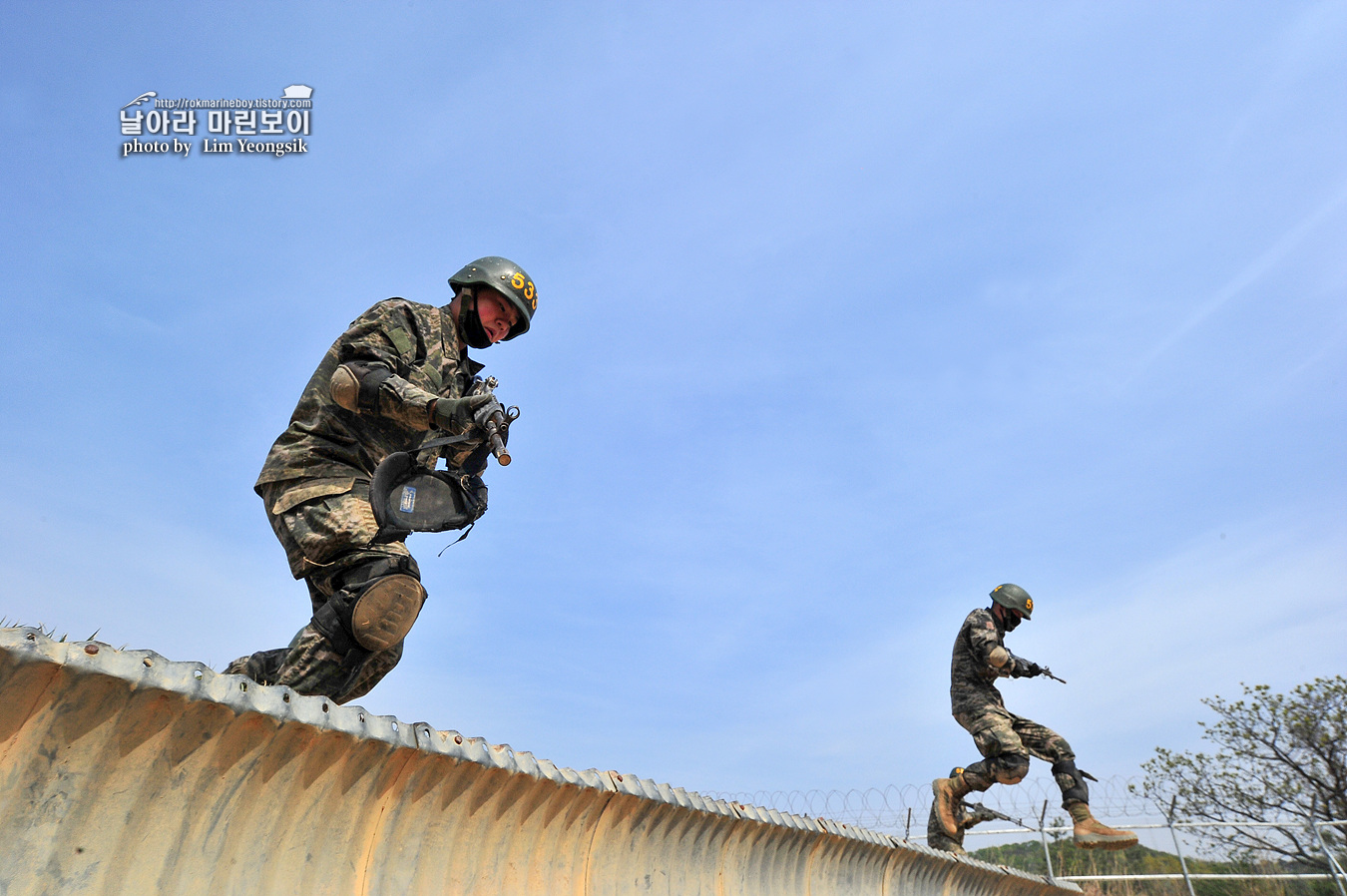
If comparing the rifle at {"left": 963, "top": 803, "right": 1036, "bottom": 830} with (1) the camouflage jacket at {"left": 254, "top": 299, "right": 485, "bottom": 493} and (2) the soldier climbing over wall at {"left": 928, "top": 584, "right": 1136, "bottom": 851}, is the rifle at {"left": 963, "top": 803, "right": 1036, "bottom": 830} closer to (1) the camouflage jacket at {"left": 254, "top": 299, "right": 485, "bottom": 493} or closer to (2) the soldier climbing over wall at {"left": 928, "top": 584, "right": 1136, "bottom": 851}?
(2) the soldier climbing over wall at {"left": 928, "top": 584, "right": 1136, "bottom": 851}

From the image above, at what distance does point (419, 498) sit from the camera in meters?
3.01

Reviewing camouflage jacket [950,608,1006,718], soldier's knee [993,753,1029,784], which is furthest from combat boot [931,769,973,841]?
camouflage jacket [950,608,1006,718]

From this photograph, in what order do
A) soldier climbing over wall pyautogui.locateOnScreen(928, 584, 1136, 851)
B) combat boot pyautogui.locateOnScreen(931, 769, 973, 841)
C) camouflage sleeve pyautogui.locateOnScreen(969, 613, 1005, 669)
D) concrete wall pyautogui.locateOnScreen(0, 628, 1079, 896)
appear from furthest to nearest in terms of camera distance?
camouflage sleeve pyautogui.locateOnScreen(969, 613, 1005, 669), combat boot pyautogui.locateOnScreen(931, 769, 973, 841), soldier climbing over wall pyautogui.locateOnScreen(928, 584, 1136, 851), concrete wall pyautogui.locateOnScreen(0, 628, 1079, 896)

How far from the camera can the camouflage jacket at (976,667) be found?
8.67 meters

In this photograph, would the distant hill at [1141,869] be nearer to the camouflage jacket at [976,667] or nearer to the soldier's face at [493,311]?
the camouflage jacket at [976,667]

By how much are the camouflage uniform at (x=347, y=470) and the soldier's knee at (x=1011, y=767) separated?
22.8 ft

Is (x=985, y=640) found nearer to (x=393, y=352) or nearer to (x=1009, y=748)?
(x=1009, y=748)

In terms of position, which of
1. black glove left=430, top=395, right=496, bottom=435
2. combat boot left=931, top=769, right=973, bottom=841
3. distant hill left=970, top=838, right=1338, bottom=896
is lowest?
distant hill left=970, top=838, right=1338, bottom=896

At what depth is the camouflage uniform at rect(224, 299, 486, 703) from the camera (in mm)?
3000

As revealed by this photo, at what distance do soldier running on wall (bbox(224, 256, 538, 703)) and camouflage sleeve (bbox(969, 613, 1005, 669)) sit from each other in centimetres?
678

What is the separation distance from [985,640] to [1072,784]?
153 cm

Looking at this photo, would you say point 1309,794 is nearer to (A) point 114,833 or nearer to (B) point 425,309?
(B) point 425,309

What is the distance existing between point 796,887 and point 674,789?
1.25 metres

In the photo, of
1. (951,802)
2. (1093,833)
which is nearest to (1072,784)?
(1093,833)
